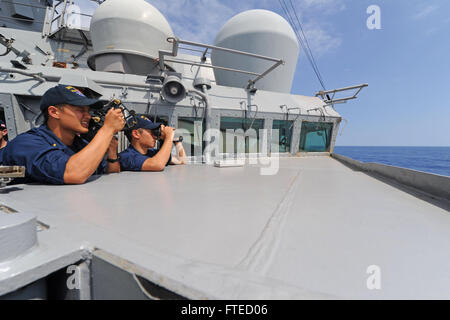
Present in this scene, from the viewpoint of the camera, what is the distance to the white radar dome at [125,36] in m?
3.94

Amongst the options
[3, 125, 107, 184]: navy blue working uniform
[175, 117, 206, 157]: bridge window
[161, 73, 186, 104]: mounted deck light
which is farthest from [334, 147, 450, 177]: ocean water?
[3, 125, 107, 184]: navy blue working uniform

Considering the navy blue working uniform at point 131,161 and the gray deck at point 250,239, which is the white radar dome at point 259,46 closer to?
the navy blue working uniform at point 131,161

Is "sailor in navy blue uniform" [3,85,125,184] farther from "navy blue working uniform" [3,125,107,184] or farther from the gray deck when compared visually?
the gray deck

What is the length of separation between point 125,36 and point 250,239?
5.01 meters

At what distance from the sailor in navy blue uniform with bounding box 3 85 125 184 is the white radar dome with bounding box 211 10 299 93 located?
4909 millimetres

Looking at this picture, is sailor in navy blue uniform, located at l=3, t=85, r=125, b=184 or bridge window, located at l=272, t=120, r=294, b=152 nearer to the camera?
sailor in navy blue uniform, located at l=3, t=85, r=125, b=184

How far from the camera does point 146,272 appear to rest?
0.41m

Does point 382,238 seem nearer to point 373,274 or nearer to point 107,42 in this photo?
point 373,274

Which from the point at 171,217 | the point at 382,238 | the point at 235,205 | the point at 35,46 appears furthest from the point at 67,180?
the point at 35,46

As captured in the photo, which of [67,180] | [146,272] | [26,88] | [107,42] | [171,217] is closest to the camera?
[146,272]

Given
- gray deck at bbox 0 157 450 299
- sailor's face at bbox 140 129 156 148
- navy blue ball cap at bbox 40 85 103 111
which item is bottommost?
gray deck at bbox 0 157 450 299

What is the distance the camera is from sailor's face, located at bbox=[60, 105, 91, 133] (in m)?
1.31

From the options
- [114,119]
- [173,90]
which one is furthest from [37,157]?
[173,90]

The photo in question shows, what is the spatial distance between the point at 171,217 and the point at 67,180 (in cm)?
97
